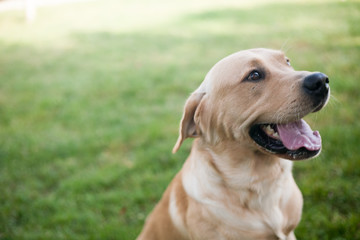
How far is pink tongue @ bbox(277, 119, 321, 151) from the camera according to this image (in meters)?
2.30

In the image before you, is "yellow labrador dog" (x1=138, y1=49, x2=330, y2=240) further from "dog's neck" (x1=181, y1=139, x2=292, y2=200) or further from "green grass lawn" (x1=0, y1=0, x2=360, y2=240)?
"green grass lawn" (x1=0, y1=0, x2=360, y2=240)

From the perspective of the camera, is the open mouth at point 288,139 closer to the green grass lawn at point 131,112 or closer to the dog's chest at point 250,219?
the dog's chest at point 250,219

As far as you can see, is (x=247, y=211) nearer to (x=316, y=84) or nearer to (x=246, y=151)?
(x=246, y=151)

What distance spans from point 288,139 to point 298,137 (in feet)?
0.27

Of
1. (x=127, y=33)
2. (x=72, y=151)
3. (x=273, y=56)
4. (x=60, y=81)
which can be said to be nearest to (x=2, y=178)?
(x=72, y=151)

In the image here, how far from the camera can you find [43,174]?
4594 millimetres

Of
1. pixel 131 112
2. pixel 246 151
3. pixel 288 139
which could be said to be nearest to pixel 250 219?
pixel 246 151

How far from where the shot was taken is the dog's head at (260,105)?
2236 mm

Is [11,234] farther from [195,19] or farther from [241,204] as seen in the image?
[195,19]

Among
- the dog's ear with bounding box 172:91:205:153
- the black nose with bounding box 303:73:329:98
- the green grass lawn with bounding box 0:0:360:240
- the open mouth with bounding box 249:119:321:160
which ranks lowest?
the green grass lawn with bounding box 0:0:360:240

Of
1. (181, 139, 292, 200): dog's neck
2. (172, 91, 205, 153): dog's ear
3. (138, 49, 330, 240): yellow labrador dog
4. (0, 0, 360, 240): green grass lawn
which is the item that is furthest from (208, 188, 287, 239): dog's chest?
(0, 0, 360, 240): green grass lawn

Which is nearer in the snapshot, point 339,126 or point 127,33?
point 339,126

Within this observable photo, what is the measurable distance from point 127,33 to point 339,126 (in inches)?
304

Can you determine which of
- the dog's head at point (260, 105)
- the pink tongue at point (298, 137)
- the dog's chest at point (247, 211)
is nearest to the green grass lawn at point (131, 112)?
the pink tongue at point (298, 137)
